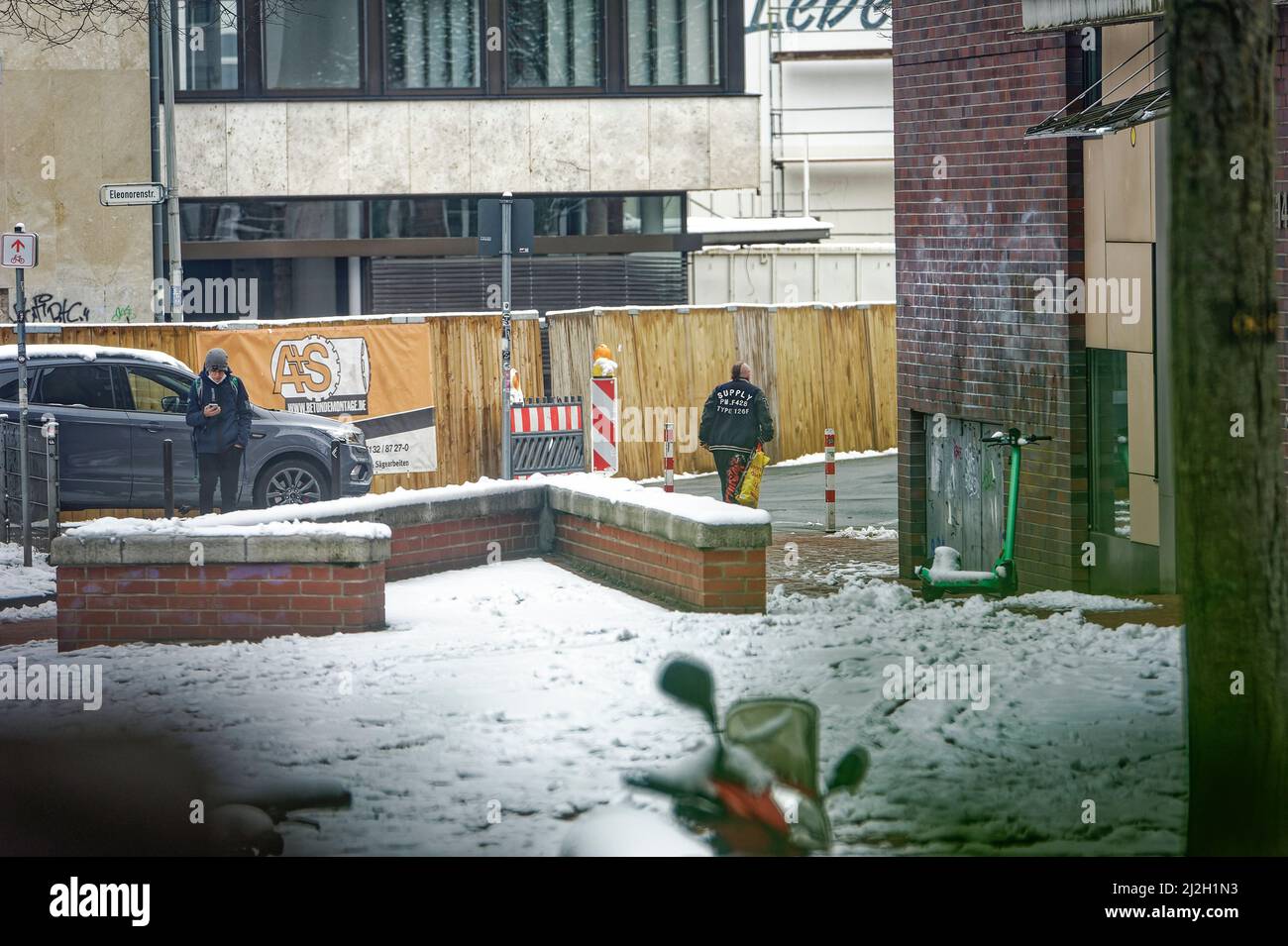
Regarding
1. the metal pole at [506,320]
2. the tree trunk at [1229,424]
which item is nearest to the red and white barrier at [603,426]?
the metal pole at [506,320]

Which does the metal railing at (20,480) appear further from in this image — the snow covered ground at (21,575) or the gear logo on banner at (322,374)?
the gear logo on banner at (322,374)

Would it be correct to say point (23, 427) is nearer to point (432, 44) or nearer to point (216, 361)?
point (216, 361)

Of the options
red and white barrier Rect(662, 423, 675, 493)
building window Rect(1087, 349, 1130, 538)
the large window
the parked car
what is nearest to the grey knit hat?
the parked car

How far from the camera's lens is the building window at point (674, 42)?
2962cm

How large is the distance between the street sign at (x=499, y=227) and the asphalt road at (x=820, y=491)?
151 inches

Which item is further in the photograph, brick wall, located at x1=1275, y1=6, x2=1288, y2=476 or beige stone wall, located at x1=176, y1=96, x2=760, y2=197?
beige stone wall, located at x1=176, y1=96, x2=760, y2=197

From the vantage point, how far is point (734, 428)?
1759cm

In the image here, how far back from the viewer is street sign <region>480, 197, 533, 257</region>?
Result: 58.7ft

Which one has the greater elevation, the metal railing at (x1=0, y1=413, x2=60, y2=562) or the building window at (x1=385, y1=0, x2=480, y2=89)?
the building window at (x1=385, y1=0, x2=480, y2=89)

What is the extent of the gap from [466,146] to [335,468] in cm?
1127

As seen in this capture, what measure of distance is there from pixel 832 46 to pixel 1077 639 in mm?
36052

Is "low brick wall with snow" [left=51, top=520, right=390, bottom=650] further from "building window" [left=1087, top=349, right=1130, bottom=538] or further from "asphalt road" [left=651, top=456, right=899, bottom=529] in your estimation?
"asphalt road" [left=651, top=456, right=899, bottom=529]

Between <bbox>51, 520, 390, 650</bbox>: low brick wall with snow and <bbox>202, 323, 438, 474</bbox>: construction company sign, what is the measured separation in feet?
33.9
